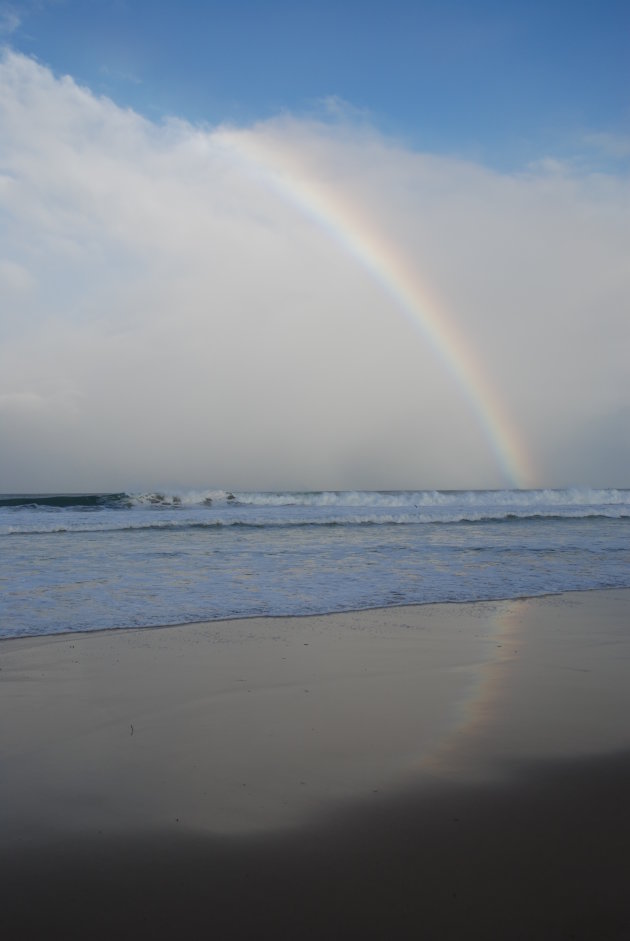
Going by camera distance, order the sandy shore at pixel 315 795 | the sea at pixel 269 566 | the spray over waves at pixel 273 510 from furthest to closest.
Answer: the spray over waves at pixel 273 510 → the sea at pixel 269 566 → the sandy shore at pixel 315 795

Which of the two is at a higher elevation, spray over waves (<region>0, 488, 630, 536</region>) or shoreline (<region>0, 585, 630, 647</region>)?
spray over waves (<region>0, 488, 630, 536</region>)

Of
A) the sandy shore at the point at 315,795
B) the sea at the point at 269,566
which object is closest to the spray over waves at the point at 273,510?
the sea at the point at 269,566


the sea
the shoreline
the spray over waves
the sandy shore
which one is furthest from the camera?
the spray over waves

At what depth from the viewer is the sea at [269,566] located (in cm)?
885

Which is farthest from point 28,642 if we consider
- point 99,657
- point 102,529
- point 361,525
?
point 361,525

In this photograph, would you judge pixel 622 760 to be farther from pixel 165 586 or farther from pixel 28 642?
pixel 165 586

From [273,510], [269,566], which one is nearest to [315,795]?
[269,566]

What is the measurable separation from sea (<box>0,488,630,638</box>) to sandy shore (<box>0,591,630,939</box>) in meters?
2.59

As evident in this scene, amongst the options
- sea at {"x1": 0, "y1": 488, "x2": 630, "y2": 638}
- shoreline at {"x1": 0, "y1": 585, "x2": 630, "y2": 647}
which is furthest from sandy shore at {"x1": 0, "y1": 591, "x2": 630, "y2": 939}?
sea at {"x1": 0, "y1": 488, "x2": 630, "y2": 638}

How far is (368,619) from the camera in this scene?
8.10m

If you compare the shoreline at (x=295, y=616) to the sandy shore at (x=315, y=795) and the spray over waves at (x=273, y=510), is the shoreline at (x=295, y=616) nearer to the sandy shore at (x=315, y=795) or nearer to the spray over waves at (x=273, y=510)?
the sandy shore at (x=315, y=795)

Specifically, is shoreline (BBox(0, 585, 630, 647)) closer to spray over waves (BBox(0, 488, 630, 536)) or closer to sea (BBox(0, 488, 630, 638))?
sea (BBox(0, 488, 630, 638))

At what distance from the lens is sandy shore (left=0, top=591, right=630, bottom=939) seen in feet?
7.87

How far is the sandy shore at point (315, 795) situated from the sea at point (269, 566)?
2589mm
